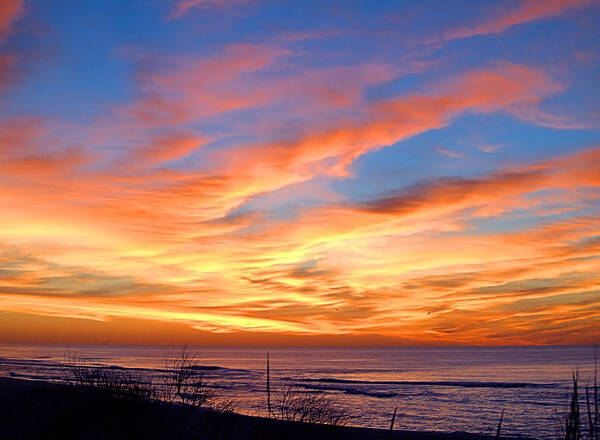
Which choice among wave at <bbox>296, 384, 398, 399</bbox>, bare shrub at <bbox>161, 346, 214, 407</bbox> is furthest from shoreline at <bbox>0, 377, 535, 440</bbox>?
wave at <bbox>296, 384, 398, 399</bbox>

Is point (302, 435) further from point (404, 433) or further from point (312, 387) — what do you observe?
point (312, 387)

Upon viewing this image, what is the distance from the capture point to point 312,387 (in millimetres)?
61875

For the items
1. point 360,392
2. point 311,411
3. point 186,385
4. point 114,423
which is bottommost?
point 360,392


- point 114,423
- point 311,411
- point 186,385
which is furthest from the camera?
point 311,411

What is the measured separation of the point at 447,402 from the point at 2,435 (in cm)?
3911

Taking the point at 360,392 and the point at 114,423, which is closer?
the point at 114,423

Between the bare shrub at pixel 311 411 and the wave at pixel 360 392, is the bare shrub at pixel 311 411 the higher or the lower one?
the higher one

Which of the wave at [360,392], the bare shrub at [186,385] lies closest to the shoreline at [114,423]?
the bare shrub at [186,385]

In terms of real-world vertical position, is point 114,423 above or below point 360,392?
above

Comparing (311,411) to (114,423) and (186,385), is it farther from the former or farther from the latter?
(114,423)

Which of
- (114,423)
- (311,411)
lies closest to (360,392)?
(311,411)

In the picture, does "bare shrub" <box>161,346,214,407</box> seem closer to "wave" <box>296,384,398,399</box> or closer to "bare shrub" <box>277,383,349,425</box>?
"bare shrub" <box>277,383,349,425</box>

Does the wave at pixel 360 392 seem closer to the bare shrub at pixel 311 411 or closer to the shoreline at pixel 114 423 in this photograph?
the bare shrub at pixel 311 411

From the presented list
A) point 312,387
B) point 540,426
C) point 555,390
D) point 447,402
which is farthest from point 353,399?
point 555,390
